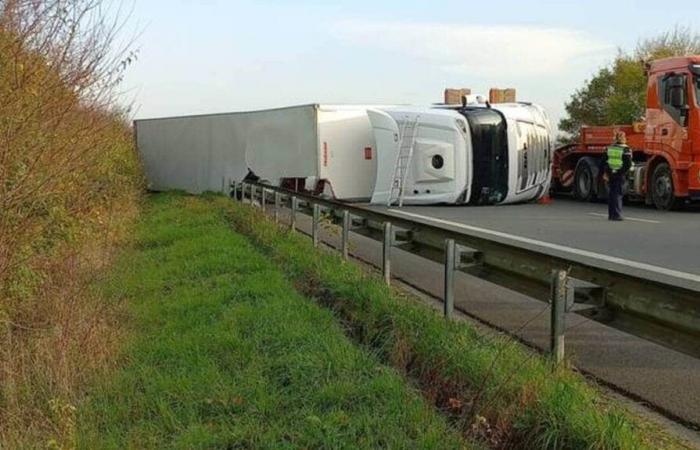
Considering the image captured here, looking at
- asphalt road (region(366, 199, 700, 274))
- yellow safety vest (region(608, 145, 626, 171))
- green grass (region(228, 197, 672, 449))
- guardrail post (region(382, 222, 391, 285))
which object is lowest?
asphalt road (region(366, 199, 700, 274))

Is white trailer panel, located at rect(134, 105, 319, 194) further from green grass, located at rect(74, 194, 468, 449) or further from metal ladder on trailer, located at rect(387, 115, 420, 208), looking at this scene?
green grass, located at rect(74, 194, 468, 449)

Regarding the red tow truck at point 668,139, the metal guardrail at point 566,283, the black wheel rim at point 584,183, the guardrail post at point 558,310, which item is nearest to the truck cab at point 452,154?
the red tow truck at point 668,139

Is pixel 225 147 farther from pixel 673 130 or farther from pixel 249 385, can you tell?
pixel 249 385

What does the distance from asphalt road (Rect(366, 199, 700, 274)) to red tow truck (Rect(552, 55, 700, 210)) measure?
547 mm

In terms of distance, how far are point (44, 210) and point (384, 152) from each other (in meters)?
14.5

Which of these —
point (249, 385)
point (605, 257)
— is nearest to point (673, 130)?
point (605, 257)

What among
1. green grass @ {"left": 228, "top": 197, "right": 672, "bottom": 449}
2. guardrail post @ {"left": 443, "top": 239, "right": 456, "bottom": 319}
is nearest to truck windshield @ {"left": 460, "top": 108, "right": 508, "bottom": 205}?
green grass @ {"left": 228, "top": 197, "right": 672, "bottom": 449}

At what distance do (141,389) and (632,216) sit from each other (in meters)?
15.2

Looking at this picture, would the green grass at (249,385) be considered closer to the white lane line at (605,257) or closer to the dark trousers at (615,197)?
the white lane line at (605,257)

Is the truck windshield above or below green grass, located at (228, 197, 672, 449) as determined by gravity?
above

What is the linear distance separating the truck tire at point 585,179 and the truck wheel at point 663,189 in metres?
3.46

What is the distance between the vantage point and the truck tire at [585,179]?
947 inches

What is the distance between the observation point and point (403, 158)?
20.9 metres

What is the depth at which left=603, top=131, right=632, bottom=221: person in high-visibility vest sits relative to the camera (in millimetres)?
17375
